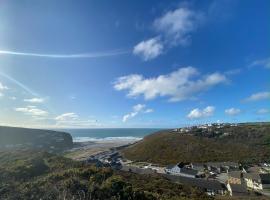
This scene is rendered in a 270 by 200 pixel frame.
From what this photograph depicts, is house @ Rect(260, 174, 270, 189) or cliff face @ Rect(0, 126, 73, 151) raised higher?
cliff face @ Rect(0, 126, 73, 151)

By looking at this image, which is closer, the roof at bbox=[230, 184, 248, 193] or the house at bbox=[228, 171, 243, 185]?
the roof at bbox=[230, 184, 248, 193]

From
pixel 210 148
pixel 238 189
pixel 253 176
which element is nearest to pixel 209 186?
pixel 238 189

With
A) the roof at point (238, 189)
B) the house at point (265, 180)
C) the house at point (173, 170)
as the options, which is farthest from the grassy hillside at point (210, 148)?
the roof at point (238, 189)

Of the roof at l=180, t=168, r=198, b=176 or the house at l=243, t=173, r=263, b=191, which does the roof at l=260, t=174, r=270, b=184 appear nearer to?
the house at l=243, t=173, r=263, b=191

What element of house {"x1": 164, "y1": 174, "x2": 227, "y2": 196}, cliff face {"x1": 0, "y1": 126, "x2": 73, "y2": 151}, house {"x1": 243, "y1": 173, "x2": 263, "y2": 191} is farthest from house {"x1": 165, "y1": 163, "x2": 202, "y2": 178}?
cliff face {"x1": 0, "y1": 126, "x2": 73, "y2": 151}

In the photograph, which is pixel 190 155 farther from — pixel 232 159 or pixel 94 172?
pixel 94 172

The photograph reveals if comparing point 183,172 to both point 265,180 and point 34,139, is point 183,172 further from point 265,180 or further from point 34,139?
point 34,139

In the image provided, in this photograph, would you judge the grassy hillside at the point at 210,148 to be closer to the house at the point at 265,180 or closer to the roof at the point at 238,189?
the house at the point at 265,180
